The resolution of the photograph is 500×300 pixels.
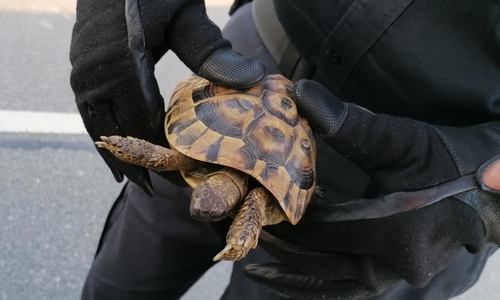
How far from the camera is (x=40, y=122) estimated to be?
109 inches

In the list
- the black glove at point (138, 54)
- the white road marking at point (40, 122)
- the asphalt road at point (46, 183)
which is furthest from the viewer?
the white road marking at point (40, 122)

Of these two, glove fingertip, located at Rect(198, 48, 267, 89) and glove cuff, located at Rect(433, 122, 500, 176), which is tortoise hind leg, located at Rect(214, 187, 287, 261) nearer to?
glove fingertip, located at Rect(198, 48, 267, 89)

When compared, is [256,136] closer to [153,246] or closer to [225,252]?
[225,252]

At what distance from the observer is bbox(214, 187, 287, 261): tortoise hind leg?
95cm

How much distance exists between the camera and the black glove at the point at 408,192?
3.30 feet

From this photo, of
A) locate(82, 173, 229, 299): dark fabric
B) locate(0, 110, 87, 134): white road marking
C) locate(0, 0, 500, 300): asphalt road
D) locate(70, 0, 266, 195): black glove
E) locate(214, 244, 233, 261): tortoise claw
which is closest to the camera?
locate(214, 244, 233, 261): tortoise claw

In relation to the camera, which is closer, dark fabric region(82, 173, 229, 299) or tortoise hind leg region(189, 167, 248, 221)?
tortoise hind leg region(189, 167, 248, 221)

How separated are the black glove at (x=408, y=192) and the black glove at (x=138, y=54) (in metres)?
0.21

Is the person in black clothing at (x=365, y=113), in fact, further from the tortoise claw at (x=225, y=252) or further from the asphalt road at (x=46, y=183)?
the asphalt road at (x=46, y=183)

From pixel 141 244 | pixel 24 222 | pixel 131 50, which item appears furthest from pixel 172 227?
pixel 24 222

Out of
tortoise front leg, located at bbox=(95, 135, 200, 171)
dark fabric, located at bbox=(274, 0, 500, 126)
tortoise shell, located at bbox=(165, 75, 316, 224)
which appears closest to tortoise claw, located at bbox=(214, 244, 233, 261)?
tortoise shell, located at bbox=(165, 75, 316, 224)

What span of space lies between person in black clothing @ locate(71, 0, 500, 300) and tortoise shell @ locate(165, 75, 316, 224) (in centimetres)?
5

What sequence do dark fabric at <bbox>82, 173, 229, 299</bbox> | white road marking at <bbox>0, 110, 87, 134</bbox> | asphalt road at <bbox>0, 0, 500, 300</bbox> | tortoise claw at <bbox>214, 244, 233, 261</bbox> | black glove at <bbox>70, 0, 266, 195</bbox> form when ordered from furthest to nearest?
white road marking at <bbox>0, 110, 87, 134</bbox>
asphalt road at <bbox>0, 0, 500, 300</bbox>
dark fabric at <bbox>82, 173, 229, 299</bbox>
black glove at <bbox>70, 0, 266, 195</bbox>
tortoise claw at <bbox>214, 244, 233, 261</bbox>

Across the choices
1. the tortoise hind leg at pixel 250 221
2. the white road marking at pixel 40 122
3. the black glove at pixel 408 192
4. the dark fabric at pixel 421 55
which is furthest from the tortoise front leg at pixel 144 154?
the white road marking at pixel 40 122
